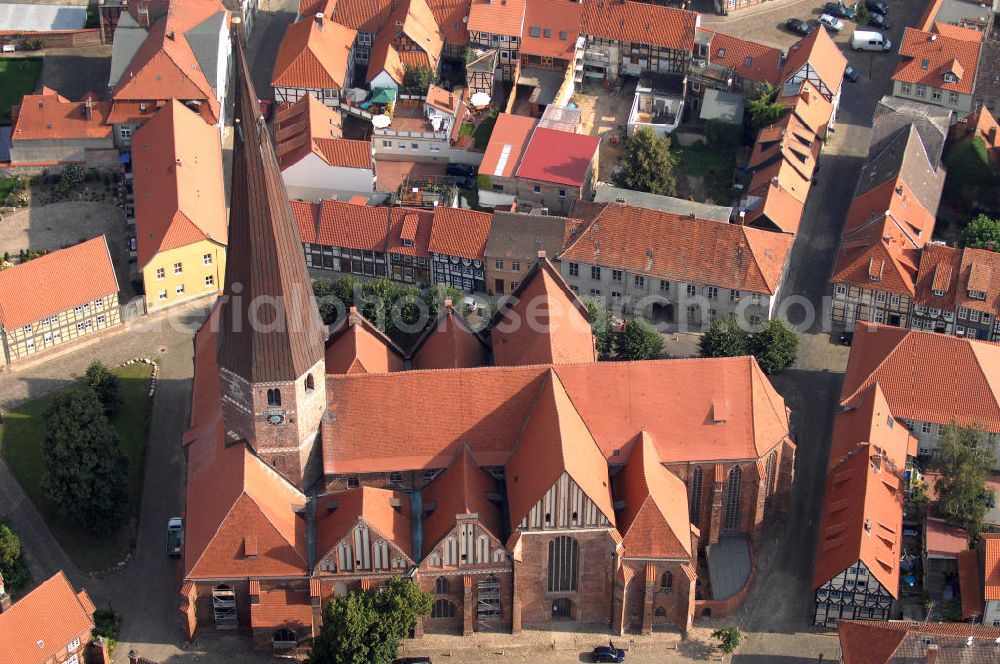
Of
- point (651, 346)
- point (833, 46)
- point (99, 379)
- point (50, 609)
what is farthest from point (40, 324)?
point (833, 46)

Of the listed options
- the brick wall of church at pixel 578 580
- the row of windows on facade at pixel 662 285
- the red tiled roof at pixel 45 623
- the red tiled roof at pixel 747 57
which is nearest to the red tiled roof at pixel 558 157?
the row of windows on facade at pixel 662 285

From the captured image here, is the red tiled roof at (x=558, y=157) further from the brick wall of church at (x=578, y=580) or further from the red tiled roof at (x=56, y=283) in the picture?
the brick wall of church at (x=578, y=580)

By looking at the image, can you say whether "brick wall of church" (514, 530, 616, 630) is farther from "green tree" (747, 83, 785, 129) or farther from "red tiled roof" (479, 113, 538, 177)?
"green tree" (747, 83, 785, 129)

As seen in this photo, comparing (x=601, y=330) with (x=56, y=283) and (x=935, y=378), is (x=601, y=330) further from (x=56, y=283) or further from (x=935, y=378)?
(x=56, y=283)

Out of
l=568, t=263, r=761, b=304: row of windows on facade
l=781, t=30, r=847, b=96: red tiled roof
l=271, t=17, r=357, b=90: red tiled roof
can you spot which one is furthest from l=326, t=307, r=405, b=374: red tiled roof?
l=781, t=30, r=847, b=96: red tiled roof

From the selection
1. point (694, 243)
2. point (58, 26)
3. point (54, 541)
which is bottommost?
point (54, 541)

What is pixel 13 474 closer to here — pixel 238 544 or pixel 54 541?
pixel 54 541

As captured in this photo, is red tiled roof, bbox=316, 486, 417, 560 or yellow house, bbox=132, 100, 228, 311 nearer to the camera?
red tiled roof, bbox=316, 486, 417, 560
